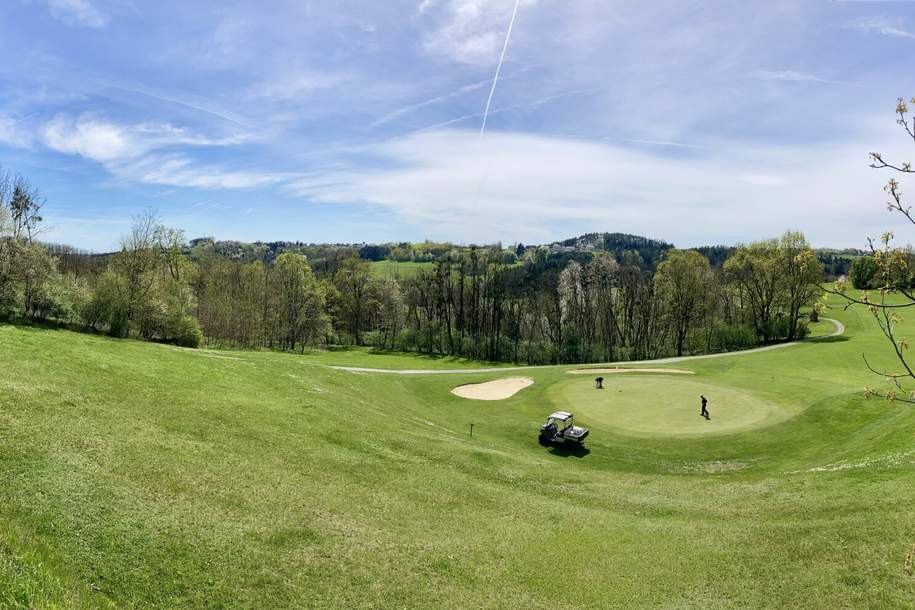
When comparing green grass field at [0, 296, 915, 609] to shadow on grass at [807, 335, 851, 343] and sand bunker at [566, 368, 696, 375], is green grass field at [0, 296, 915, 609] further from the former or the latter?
shadow on grass at [807, 335, 851, 343]

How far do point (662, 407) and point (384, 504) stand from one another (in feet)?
83.7

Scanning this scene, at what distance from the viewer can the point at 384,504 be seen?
616 inches

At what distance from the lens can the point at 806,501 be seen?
1702 cm

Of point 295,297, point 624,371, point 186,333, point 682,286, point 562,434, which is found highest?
point 682,286

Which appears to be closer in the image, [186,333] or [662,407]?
[662,407]

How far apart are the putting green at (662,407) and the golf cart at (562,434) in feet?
10.6

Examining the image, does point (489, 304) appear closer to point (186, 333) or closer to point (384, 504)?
point (186, 333)

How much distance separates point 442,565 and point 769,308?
83701 millimetres

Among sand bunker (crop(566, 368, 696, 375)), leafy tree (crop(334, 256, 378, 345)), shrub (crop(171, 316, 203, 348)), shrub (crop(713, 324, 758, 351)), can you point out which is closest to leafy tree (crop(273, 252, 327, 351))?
leafy tree (crop(334, 256, 378, 345))

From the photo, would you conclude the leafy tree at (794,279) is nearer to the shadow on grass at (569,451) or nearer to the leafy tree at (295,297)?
the shadow on grass at (569,451)

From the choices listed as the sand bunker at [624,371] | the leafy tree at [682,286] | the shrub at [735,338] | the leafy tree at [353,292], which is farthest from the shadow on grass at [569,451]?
the leafy tree at [353,292]

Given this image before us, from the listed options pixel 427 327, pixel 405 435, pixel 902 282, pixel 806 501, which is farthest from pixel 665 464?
pixel 427 327

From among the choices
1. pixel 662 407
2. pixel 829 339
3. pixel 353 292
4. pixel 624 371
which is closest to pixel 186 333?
pixel 353 292

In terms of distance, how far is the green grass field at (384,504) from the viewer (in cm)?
1055
